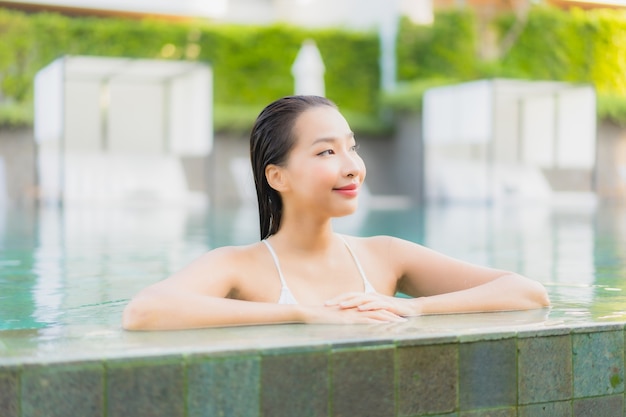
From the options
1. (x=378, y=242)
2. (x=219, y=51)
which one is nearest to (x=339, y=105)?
(x=378, y=242)

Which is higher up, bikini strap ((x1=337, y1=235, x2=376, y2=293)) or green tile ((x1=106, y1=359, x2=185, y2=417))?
bikini strap ((x1=337, y1=235, x2=376, y2=293))

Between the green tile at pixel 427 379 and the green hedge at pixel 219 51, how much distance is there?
55.8 feet

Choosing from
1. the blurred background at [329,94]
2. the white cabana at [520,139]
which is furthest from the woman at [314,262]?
the white cabana at [520,139]

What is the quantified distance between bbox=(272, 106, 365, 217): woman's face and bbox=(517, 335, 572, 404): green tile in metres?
0.62

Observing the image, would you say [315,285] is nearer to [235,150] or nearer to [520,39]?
[235,150]

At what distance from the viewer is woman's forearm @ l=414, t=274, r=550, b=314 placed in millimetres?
2523

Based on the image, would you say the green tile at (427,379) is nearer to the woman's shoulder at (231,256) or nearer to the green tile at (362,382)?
the green tile at (362,382)

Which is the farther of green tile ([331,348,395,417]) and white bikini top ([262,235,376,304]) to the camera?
white bikini top ([262,235,376,304])

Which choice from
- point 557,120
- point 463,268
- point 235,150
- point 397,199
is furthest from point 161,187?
point 463,268

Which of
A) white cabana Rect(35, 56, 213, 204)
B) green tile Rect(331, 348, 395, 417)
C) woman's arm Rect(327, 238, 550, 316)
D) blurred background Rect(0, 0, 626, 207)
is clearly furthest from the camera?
blurred background Rect(0, 0, 626, 207)

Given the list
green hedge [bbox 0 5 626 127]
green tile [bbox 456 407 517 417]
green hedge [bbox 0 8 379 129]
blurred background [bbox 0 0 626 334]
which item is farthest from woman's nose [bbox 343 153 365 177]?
green hedge [bbox 0 5 626 127]

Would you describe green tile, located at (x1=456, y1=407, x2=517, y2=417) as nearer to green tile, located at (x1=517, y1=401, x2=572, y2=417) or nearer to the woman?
green tile, located at (x1=517, y1=401, x2=572, y2=417)

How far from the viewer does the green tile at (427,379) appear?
201 cm

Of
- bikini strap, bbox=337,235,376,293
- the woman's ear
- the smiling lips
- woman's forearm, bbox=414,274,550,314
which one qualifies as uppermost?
the woman's ear
